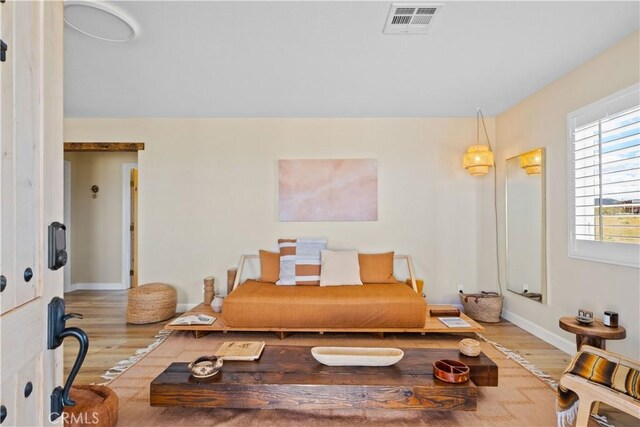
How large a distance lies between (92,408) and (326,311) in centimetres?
190

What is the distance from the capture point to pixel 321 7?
6.51 feet

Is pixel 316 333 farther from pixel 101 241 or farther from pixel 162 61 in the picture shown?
pixel 101 241

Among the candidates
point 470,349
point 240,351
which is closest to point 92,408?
point 240,351

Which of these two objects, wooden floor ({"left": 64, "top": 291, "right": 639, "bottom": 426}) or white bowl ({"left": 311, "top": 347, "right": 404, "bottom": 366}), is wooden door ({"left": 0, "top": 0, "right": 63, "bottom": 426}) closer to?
white bowl ({"left": 311, "top": 347, "right": 404, "bottom": 366})

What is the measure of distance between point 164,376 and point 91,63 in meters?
2.60

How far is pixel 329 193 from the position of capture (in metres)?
4.17

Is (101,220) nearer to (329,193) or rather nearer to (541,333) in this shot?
(329,193)

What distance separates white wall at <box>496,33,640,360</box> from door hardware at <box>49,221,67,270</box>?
3.25 metres

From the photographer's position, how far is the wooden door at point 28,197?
2.11ft

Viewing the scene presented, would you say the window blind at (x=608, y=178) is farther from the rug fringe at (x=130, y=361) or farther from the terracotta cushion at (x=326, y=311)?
the rug fringe at (x=130, y=361)

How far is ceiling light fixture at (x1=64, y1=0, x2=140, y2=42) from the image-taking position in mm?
1961

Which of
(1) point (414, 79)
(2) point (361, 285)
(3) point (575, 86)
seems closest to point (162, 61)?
(1) point (414, 79)

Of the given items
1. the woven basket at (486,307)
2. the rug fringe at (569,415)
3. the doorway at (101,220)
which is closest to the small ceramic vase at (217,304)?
the doorway at (101,220)

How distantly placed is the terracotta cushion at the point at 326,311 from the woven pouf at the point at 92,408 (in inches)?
52.4
